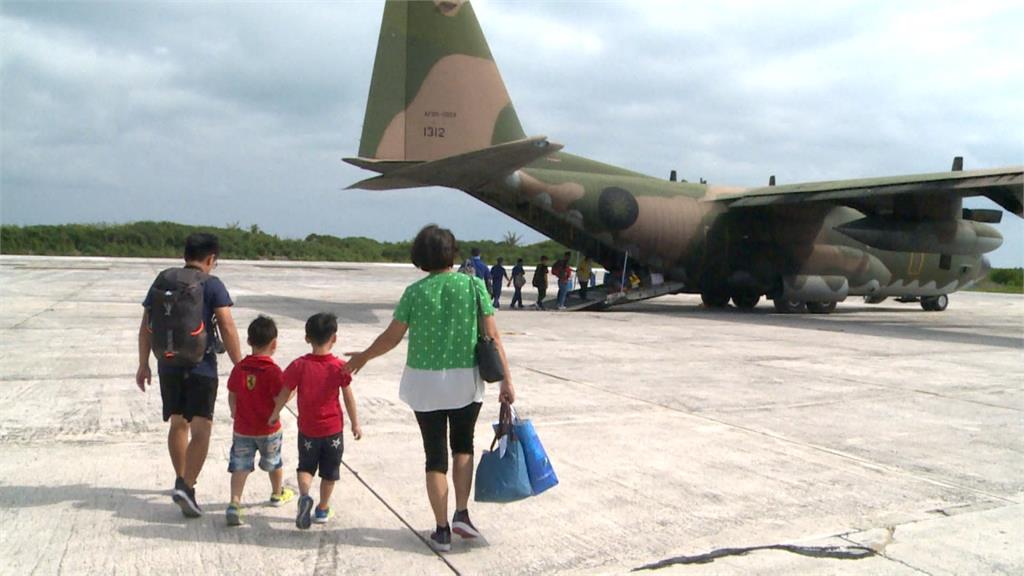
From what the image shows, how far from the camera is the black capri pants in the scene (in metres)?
3.98

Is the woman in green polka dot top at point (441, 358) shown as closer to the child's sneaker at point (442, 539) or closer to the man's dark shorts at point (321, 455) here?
the child's sneaker at point (442, 539)

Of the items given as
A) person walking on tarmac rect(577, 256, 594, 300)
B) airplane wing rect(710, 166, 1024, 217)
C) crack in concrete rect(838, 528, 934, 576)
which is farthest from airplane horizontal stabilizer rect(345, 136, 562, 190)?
crack in concrete rect(838, 528, 934, 576)

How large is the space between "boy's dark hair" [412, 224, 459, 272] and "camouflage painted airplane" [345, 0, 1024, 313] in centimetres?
871

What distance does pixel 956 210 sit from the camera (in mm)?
18578

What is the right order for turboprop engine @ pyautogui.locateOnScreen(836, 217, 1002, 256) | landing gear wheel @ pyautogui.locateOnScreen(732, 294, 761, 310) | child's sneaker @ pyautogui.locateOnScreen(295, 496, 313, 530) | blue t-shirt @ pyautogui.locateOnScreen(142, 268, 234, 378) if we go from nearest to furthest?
1. child's sneaker @ pyautogui.locateOnScreen(295, 496, 313, 530)
2. blue t-shirt @ pyautogui.locateOnScreen(142, 268, 234, 378)
3. turboprop engine @ pyautogui.locateOnScreen(836, 217, 1002, 256)
4. landing gear wheel @ pyautogui.locateOnScreen(732, 294, 761, 310)

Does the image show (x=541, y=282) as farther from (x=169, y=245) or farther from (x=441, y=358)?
(x=169, y=245)

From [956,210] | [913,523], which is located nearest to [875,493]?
[913,523]

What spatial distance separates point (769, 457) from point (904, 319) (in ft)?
54.3

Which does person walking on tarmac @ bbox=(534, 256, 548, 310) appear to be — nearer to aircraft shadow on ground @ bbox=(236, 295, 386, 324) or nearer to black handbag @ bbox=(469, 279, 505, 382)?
aircraft shadow on ground @ bbox=(236, 295, 386, 324)

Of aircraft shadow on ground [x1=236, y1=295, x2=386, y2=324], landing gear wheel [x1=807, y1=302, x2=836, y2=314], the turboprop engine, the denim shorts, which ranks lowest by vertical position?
aircraft shadow on ground [x1=236, y1=295, x2=386, y2=324]

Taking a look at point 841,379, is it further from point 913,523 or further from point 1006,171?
point 1006,171

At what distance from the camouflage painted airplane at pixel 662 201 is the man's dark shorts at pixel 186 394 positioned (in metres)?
8.86

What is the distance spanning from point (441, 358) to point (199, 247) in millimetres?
1667

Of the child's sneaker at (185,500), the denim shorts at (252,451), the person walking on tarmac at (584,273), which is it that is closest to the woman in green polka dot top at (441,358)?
the denim shorts at (252,451)
